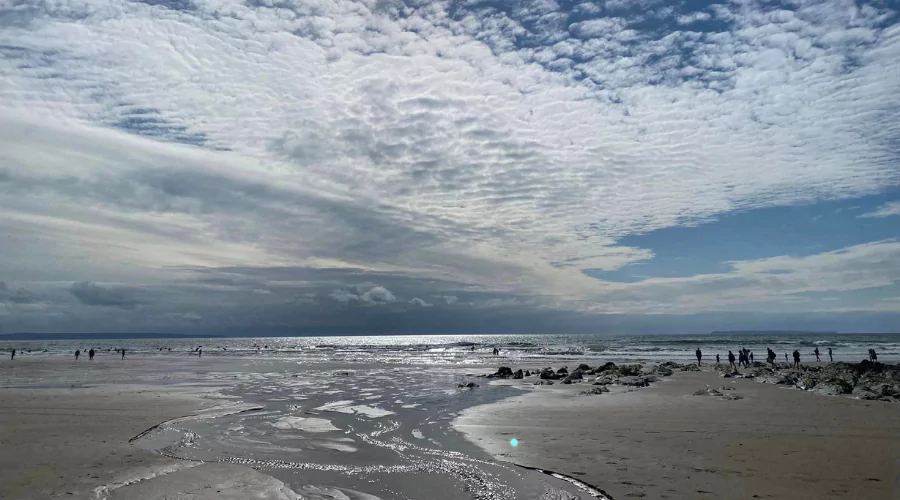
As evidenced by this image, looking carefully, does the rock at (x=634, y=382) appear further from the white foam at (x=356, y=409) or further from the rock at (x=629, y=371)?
the white foam at (x=356, y=409)

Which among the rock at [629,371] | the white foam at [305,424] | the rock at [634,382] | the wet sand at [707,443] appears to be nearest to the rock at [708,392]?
the wet sand at [707,443]

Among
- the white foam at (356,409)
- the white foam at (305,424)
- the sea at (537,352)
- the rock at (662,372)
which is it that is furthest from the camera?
the sea at (537,352)

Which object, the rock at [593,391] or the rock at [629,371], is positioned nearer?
the rock at [593,391]

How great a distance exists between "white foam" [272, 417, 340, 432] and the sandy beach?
0.20 feet

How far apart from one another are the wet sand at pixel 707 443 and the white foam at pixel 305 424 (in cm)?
413

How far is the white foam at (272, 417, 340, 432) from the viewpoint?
50.9 ft

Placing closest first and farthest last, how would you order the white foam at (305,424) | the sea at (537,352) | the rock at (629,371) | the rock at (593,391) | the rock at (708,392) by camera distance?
the white foam at (305,424) < the rock at (708,392) < the rock at (593,391) < the rock at (629,371) < the sea at (537,352)

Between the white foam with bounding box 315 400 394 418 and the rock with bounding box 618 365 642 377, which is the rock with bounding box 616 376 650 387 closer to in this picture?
the rock with bounding box 618 365 642 377

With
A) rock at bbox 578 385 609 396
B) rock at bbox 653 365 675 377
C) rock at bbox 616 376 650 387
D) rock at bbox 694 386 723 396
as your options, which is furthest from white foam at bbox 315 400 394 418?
rock at bbox 653 365 675 377

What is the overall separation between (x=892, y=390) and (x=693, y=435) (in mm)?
13964

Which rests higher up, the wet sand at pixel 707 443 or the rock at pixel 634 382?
the rock at pixel 634 382

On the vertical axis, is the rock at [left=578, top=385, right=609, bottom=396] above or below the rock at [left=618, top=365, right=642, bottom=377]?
below

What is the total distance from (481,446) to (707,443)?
18.9 ft

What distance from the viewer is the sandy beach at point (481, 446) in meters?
9.26
